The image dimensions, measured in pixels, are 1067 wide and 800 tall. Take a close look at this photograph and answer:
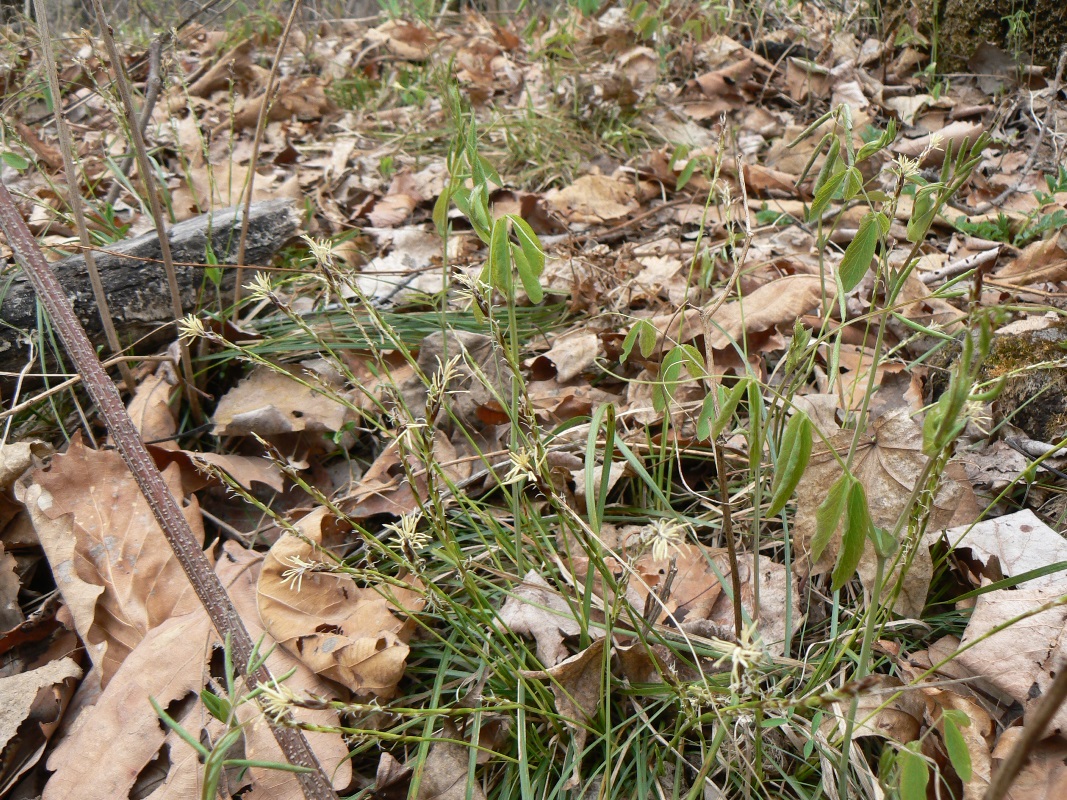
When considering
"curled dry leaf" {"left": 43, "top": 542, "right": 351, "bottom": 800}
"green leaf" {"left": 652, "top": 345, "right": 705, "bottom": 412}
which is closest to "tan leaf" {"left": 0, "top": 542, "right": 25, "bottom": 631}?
"curled dry leaf" {"left": 43, "top": 542, "right": 351, "bottom": 800}

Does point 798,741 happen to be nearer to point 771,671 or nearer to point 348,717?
point 771,671

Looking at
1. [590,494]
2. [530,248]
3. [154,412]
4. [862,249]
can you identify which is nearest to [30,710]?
[154,412]

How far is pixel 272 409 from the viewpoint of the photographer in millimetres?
1778

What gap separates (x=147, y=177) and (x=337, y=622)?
3.45 feet

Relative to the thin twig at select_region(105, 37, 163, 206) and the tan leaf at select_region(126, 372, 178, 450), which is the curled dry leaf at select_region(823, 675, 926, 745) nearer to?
the tan leaf at select_region(126, 372, 178, 450)

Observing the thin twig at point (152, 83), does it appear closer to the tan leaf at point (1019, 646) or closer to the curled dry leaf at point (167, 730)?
the curled dry leaf at point (167, 730)

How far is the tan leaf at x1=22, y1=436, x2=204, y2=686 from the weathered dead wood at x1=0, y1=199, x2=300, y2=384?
16.5 inches

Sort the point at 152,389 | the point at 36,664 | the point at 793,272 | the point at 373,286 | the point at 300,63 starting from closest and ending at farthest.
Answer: the point at 36,664
the point at 152,389
the point at 793,272
the point at 373,286
the point at 300,63

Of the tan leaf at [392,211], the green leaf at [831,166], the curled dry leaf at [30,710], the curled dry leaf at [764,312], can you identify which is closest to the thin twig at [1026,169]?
the curled dry leaf at [764,312]

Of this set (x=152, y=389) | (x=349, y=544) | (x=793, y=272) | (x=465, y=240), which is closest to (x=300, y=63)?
(x=465, y=240)

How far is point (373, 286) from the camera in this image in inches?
94.3

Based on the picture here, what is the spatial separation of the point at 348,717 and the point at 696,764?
0.58m

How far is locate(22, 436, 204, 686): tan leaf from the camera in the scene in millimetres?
1434

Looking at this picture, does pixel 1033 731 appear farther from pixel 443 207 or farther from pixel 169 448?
pixel 169 448
